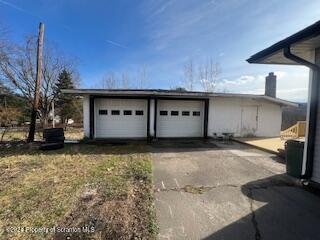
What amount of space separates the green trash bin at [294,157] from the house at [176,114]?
22.1 feet

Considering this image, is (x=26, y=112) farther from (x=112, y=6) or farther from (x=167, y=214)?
(x=167, y=214)

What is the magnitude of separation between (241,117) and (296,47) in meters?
8.63

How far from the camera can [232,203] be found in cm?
365

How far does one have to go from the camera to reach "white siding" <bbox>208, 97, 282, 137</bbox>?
12.1 m

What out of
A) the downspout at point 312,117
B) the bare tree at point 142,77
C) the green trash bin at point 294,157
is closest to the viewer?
the downspout at point 312,117

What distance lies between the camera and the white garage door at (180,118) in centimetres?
1178

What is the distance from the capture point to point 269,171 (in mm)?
5574

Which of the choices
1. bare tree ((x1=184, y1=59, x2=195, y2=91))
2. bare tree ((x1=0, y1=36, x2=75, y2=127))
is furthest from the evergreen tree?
bare tree ((x1=184, y1=59, x2=195, y2=91))

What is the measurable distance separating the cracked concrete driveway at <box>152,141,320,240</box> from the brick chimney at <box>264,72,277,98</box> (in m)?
9.17

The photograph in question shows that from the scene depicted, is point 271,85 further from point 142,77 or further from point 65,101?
point 65,101

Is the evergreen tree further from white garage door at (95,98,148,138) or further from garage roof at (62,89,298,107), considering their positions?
garage roof at (62,89,298,107)

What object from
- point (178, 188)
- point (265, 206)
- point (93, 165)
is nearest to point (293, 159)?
point (265, 206)

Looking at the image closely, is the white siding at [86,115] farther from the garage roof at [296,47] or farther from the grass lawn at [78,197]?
the garage roof at [296,47]

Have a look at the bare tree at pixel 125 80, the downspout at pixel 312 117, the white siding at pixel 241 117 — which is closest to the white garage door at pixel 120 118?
the white siding at pixel 241 117
